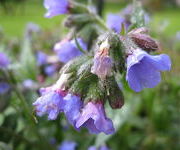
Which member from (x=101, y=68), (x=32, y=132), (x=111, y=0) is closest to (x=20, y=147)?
(x=32, y=132)

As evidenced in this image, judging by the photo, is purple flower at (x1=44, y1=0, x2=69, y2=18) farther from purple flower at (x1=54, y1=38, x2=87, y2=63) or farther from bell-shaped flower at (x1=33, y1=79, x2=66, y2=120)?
bell-shaped flower at (x1=33, y1=79, x2=66, y2=120)

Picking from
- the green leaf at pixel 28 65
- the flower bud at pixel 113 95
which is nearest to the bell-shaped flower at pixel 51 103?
the flower bud at pixel 113 95

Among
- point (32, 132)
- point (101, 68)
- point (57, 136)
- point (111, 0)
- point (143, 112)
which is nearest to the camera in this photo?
point (101, 68)

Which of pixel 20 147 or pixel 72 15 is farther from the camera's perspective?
pixel 20 147

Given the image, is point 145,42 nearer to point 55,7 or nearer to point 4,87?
point 55,7

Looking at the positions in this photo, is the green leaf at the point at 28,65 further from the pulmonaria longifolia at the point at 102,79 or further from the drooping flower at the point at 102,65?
the drooping flower at the point at 102,65

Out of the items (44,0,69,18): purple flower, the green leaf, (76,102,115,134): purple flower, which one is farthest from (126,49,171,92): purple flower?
the green leaf

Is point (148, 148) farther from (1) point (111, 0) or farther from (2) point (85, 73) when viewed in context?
A: (1) point (111, 0)

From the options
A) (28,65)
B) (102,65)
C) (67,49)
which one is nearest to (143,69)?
(102,65)
